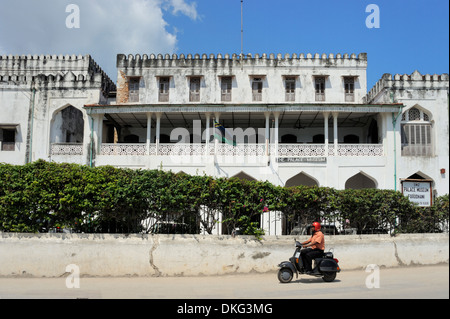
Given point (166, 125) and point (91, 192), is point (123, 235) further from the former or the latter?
point (166, 125)

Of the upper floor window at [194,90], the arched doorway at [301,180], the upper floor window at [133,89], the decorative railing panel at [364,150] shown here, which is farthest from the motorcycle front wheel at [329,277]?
the upper floor window at [133,89]

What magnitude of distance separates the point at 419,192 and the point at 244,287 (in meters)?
12.4

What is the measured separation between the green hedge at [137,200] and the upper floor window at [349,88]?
1171 centimetres

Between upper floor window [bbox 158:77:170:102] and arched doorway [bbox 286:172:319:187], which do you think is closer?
arched doorway [bbox 286:172:319:187]

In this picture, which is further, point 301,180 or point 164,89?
point 164,89

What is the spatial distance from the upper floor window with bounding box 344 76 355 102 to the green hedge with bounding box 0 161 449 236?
11.7 metres

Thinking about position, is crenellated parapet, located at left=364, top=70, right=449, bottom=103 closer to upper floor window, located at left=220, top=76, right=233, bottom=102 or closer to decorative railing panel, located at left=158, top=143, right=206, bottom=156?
upper floor window, located at left=220, top=76, right=233, bottom=102

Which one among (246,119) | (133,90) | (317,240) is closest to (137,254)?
(317,240)

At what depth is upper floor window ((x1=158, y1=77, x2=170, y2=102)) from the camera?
22125 mm

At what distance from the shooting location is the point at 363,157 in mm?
18906

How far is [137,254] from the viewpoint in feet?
32.6

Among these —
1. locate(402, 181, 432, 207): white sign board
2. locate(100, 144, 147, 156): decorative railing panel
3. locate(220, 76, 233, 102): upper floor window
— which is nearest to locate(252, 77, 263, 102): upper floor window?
locate(220, 76, 233, 102): upper floor window

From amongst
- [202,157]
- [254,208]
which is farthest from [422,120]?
[254,208]

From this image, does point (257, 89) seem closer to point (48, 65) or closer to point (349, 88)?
point (349, 88)
